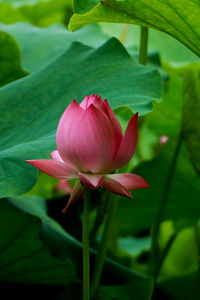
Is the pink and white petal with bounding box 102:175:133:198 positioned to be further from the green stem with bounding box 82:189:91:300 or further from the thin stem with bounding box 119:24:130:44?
the thin stem with bounding box 119:24:130:44

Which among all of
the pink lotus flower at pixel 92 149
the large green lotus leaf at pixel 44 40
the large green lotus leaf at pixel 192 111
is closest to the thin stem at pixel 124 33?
the large green lotus leaf at pixel 44 40

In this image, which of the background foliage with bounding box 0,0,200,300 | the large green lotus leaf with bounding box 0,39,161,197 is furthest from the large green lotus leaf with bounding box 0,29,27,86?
the large green lotus leaf with bounding box 0,39,161,197

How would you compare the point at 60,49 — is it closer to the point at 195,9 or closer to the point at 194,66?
the point at 194,66

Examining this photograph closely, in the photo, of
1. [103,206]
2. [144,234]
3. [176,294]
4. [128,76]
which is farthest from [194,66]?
[144,234]

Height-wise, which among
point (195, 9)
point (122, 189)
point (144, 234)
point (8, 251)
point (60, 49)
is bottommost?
point (144, 234)

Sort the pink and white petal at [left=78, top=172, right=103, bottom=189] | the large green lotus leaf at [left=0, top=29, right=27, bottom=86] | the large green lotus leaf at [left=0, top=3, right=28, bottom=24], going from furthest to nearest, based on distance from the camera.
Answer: the large green lotus leaf at [left=0, top=3, right=28, bottom=24], the large green lotus leaf at [left=0, top=29, right=27, bottom=86], the pink and white petal at [left=78, top=172, right=103, bottom=189]

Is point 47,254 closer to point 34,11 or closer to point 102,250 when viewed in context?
point 102,250
